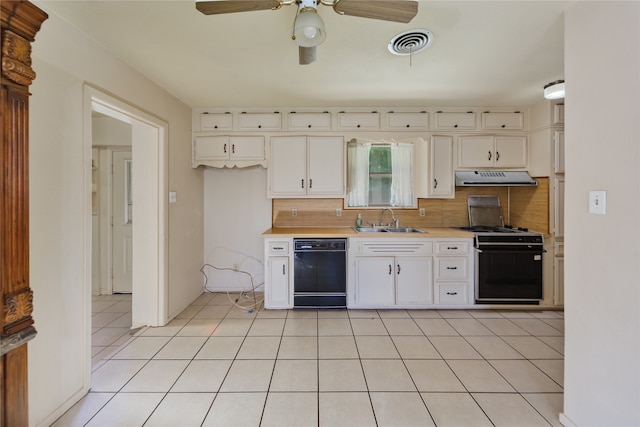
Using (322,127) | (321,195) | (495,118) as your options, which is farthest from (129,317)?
(495,118)

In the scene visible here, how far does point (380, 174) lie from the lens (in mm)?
3941

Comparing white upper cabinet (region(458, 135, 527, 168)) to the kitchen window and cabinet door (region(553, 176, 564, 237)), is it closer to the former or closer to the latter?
cabinet door (region(553, 176, 564, 237))

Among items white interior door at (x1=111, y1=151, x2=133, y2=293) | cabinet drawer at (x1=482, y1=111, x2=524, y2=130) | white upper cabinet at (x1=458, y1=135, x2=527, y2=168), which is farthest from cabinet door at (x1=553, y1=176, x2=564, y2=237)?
white interior door at (x1=111, y1=151, x2=133, y2=293)

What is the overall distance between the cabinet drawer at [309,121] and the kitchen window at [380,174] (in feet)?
1.57

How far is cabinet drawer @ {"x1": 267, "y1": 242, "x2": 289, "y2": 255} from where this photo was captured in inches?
131

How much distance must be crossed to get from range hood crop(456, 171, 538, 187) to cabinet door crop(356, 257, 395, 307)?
1.34m

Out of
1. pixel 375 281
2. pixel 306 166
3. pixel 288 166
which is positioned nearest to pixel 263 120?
pixel 288 166

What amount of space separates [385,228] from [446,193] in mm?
858

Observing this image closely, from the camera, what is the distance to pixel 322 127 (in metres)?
3.61

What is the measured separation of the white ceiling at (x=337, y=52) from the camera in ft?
5.90

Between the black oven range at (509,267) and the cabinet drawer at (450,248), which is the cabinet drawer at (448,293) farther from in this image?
the cabinet drawer at (450,248)

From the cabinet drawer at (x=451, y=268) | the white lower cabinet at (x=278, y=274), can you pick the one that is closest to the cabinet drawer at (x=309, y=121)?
the white lower cabinet at (x=278, y=274)
